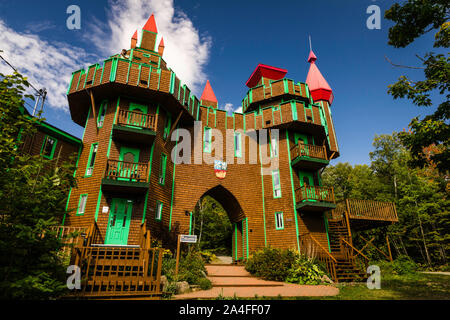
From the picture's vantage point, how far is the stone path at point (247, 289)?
10072 mm

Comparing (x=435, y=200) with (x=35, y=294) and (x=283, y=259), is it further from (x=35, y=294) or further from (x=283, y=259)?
(x=35, y=294)

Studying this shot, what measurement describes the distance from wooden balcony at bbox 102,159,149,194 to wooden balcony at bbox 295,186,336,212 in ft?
34.6

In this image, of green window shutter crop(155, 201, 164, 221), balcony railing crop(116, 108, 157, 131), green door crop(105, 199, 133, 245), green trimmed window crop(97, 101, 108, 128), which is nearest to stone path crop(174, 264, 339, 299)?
green window shutter crop(155, 201, 164, 221)

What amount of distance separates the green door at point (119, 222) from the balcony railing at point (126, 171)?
4.74 ft

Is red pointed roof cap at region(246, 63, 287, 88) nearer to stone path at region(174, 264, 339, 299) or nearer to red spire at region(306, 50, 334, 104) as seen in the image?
red spire at region(306, 50, 334, 104)

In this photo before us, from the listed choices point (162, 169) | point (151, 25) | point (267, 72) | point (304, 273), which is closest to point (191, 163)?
point (162, 169)

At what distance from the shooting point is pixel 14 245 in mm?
4680

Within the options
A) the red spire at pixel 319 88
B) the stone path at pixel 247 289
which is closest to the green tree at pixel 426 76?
the stone path at pixel 247 289

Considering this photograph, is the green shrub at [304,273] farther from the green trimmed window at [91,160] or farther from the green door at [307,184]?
the green trimmed window at [91,160]

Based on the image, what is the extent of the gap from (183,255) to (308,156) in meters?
11.1

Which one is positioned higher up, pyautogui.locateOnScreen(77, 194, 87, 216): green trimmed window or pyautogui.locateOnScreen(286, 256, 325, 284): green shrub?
pyautogui.locateOnScreen(77, 194, 87, 216): green trimmed window

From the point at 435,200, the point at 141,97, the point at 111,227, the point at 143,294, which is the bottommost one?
the point at 143,294

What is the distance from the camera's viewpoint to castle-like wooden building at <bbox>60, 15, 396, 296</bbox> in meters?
15.0
